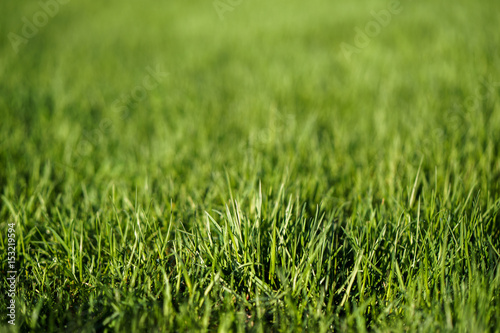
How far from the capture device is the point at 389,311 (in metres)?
1.05

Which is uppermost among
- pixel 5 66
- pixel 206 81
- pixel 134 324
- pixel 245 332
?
pixel 5 66

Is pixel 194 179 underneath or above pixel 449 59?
underneath

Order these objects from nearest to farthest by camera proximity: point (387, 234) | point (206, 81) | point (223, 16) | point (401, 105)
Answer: point (387, 234), point (401, 105), point (206, 81), point (223, 16)

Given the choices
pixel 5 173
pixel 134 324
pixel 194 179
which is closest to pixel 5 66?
pixel 5 173

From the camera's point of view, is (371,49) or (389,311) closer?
(389,311)

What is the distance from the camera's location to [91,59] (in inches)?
162

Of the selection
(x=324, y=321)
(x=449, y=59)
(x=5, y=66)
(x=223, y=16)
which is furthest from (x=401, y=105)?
(x=223, y=16)

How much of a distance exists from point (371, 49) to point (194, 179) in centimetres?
301

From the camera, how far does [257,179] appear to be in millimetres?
1717

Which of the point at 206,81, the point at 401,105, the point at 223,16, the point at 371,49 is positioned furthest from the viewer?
the point at 223,16

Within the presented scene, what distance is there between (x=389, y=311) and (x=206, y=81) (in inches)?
111

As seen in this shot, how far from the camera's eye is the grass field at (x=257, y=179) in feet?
3.50

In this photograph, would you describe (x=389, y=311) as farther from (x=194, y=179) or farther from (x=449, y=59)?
(x=449, y=59)

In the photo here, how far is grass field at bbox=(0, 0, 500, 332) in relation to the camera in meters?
1.07
